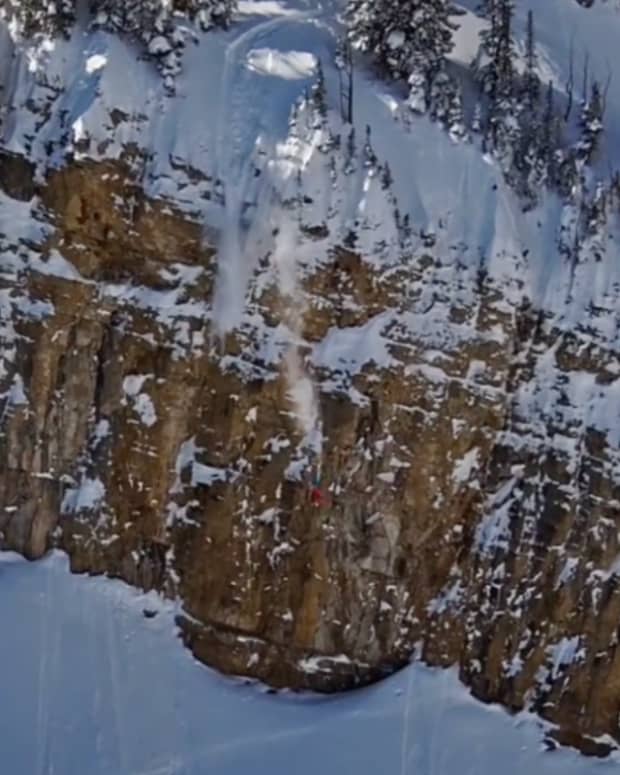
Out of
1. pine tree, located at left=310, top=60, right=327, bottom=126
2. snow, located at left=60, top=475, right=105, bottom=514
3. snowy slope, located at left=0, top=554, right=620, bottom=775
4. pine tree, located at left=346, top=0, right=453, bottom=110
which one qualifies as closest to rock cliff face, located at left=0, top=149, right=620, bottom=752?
snow, located at left=60, top=475, right=105, bottom=514

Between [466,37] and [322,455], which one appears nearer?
[322,455]

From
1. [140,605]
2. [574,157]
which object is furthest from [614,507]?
[140,605]

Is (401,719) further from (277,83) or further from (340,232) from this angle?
(277,83)

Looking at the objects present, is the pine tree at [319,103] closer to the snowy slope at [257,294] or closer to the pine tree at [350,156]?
the snowy slope at [257,294]

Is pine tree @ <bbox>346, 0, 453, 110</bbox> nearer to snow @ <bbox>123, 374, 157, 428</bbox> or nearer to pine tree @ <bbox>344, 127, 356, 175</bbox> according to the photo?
pine tree @ <bbox>344, 127, 356, 175</bbox>

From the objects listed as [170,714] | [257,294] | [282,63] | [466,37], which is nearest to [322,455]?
[257,294]

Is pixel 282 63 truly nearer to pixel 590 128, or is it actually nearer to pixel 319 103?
pixel 319 103

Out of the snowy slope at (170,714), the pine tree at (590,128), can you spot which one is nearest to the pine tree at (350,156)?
the pine tree at (590,128)
